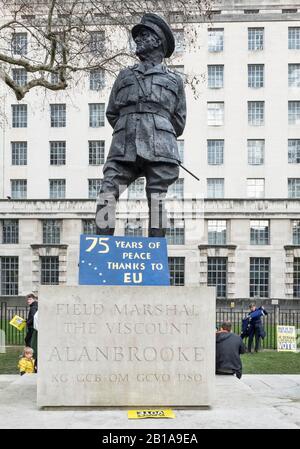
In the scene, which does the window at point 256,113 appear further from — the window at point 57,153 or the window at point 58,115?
the window at point 57,153

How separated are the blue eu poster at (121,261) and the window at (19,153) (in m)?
45.4

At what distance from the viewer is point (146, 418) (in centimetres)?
682

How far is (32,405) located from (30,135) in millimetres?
46233

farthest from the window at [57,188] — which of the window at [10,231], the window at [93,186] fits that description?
the window at [10,231]

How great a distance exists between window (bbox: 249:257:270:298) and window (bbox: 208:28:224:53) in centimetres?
1705

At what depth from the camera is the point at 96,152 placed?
51875 mm

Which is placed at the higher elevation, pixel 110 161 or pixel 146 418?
pixel 110 161

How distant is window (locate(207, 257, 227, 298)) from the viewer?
50156mm

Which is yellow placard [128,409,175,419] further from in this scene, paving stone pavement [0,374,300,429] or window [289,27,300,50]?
window [289,27,300,50]

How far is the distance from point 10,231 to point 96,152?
9.49m

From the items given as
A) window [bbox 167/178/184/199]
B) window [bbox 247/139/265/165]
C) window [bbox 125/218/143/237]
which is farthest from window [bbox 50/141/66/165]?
window [bbox 247/139/265/165]

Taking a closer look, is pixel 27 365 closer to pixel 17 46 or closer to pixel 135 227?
pixel 17 46

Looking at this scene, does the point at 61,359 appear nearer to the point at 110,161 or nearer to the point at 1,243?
the point at 110,161
